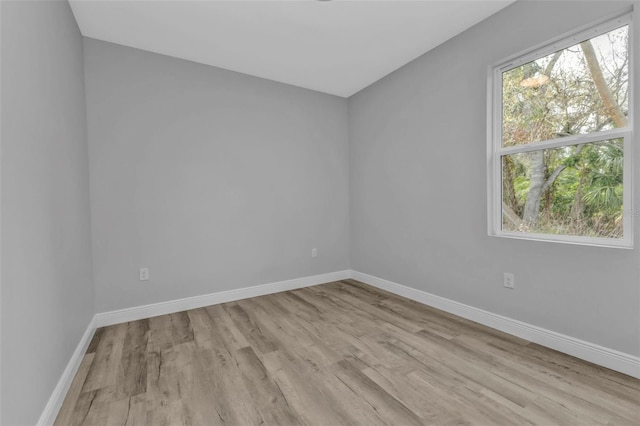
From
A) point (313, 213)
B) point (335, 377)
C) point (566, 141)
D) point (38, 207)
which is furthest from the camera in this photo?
point (313, 213)

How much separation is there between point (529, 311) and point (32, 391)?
9.89 feet

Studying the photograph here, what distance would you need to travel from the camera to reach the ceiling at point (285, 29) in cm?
223

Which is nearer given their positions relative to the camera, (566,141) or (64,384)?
(64,384)

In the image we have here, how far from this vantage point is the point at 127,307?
8.93 feet

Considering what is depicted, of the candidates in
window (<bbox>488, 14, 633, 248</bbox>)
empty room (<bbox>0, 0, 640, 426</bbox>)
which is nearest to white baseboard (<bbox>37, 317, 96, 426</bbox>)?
empty room (<bbox>0, 0, 640, 426</bbox>)

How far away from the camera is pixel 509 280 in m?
2.31

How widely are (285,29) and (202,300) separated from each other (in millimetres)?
2780

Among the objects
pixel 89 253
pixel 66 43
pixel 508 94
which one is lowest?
pixel 89 253

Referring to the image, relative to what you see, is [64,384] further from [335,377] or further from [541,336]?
[541,336]

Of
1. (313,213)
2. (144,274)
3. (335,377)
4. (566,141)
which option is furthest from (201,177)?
(566,141)

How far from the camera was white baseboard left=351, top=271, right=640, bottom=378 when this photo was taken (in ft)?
5.76

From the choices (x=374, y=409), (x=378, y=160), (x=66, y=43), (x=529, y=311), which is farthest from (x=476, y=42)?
(x=66, y=43)

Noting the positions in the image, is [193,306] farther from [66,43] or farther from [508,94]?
[508,94]

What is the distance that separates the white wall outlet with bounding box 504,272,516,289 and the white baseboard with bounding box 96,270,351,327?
2.13m
